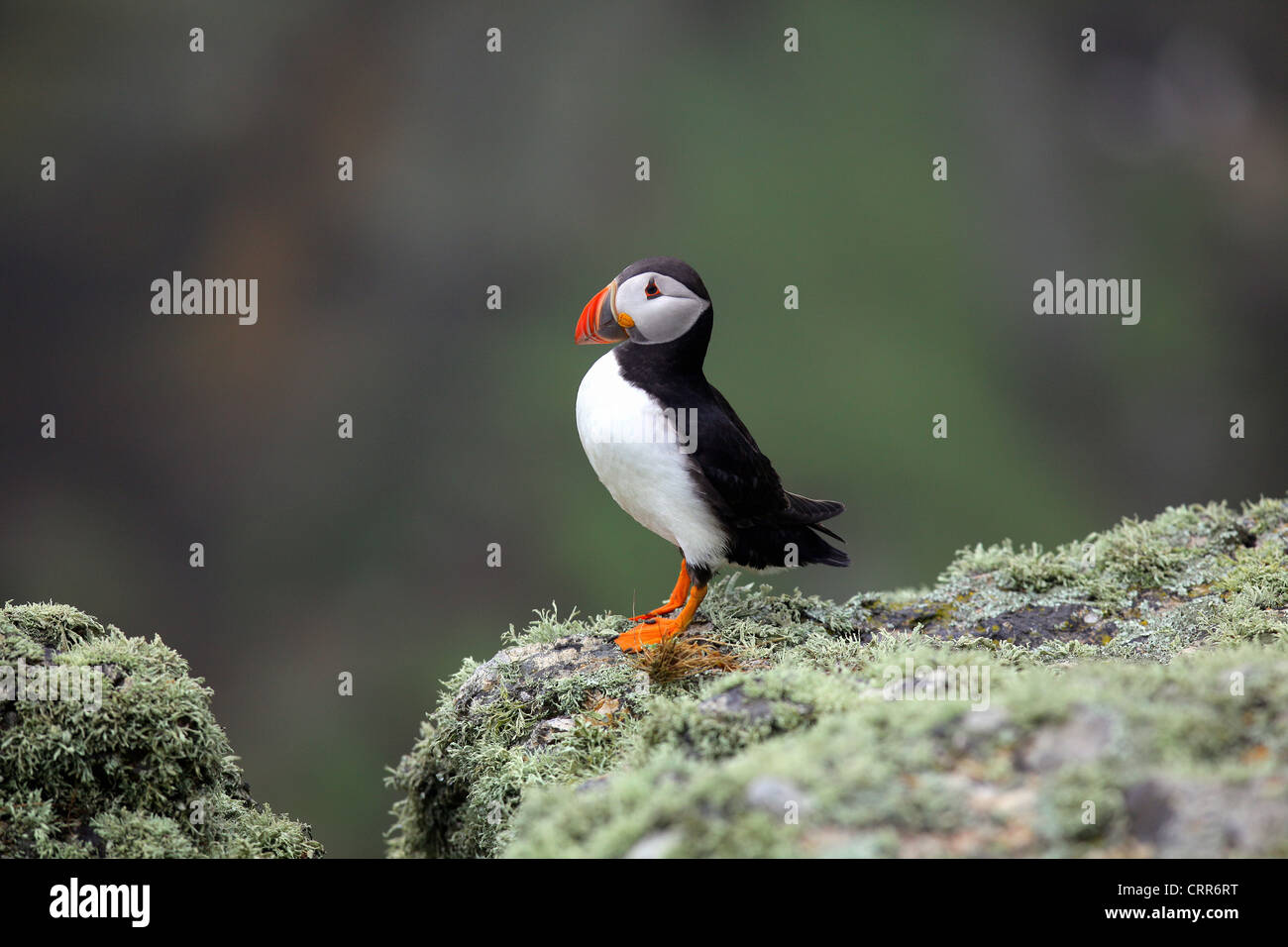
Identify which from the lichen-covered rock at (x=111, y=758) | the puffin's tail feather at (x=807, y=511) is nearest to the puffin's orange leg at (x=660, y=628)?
the puffin's tail feather at (x=807, y=511)

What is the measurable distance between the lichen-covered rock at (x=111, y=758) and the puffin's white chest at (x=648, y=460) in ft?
5.70

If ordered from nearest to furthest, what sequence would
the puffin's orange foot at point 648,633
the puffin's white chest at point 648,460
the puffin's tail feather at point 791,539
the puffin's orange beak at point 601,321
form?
1. the puffin's orange foot at point 648,633
2. the puffin's white chest at point 648,460
3. the puffin's orange beak at point 601,321
4. the puffin's tail feather at point 791,539

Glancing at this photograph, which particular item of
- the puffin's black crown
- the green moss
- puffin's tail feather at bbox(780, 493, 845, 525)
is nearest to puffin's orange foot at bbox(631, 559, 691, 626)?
puffin's tail feather at bbox(780, 493, 845, 525)

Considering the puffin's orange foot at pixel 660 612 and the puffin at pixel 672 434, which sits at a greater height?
the puffin at pixel 672 434

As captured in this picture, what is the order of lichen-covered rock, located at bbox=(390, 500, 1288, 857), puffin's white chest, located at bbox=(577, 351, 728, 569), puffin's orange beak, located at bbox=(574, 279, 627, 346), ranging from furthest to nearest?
puffin's orange beak, located at bbox=(574, 279, 627, 346)
puffin's white chest, located at bbox=(577, 351, 728, 569)
lichen-covered rock, located at bbox=(390, 500, 1288, 857)

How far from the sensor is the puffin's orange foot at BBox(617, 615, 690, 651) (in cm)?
405

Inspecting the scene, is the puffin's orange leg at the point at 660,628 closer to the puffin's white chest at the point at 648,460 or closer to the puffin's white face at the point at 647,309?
the puffin's white chest at the point at 648,460

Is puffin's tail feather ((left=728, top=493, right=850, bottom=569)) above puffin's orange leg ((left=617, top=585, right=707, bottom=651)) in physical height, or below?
above

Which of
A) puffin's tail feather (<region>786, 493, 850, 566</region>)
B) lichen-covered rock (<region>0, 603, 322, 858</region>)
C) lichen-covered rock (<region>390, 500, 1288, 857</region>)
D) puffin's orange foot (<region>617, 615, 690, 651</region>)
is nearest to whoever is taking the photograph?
lichen-covered rock (<region>390, 500, 1288, 857</region>)

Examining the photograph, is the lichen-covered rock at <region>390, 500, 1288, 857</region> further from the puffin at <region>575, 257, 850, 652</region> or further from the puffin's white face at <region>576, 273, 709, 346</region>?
the puffin's white face at <region>576, 273, 709, 346</region>

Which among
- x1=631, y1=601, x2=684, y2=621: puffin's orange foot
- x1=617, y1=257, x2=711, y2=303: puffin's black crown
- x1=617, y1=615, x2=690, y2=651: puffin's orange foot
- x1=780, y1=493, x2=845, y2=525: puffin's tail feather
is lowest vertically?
x1=617, y1=615, x2=690, y2=651: puffin's orange foot

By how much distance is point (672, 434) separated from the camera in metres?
4.28

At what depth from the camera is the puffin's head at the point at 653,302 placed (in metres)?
4.34

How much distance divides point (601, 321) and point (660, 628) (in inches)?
49.0
